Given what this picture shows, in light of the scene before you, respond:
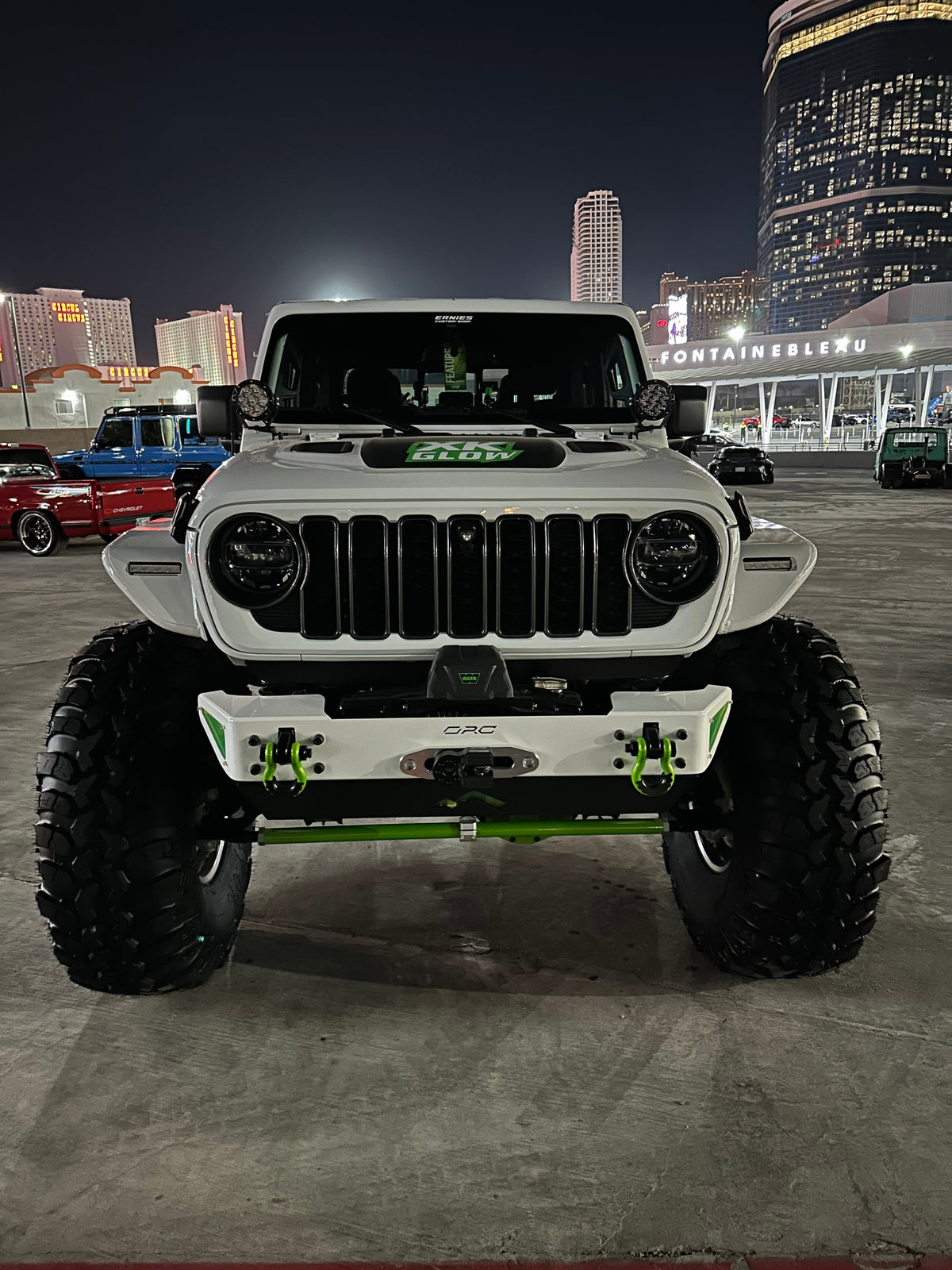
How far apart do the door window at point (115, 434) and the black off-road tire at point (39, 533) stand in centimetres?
343

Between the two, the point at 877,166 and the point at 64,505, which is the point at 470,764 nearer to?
the point at 64,505

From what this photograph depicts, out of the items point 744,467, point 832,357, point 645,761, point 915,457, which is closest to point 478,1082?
point 645,761

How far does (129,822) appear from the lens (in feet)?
8.73

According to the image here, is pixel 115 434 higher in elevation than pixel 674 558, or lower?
lower

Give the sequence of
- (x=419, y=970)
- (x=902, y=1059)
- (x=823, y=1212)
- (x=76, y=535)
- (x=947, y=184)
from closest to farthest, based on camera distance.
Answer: (x=823, y=1212)
(x=902, y=1059)
(x=419, y=970)
(x=76, y=535)
(x=947, y=184)

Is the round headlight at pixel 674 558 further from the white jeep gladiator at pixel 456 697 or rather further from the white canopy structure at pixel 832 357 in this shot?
the white canopy structure at pixel 832 357

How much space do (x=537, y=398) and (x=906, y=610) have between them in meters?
6.60

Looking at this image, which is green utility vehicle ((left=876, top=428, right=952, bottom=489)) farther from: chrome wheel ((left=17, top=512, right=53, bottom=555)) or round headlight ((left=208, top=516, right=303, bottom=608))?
round headlight ((left=208, top=516, right=303, bottom=608))

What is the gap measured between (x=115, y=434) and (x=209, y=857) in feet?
53.6

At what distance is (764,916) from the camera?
2.84m

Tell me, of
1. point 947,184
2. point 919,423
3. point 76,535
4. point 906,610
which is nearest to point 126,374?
point 919,423

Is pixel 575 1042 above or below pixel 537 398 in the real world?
below

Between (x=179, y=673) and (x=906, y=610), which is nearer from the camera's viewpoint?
(x=179, y=673)

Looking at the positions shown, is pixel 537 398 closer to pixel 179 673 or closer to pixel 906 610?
pixel 179 673
